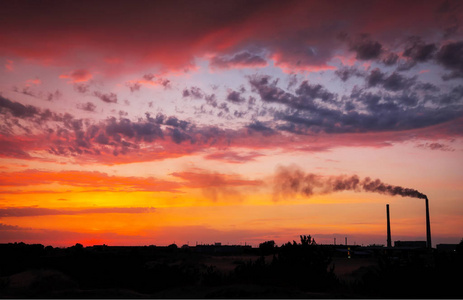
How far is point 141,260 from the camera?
31844 millimetres

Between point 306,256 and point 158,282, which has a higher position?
point 306,256

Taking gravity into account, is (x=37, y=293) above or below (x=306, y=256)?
below

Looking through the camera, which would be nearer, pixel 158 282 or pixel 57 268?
pixel 158 282

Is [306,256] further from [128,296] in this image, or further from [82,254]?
[82,254]

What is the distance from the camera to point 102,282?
28.5 metres

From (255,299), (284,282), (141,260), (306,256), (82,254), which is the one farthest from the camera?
(82,254)

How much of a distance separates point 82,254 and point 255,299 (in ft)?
73.1

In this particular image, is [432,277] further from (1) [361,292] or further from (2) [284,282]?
(2) [284,282]

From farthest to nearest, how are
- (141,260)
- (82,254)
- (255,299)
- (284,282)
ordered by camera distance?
(82,254) < (141,260) < (284,282) < (255,299)

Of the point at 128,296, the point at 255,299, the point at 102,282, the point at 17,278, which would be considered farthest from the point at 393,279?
the point at 17,278

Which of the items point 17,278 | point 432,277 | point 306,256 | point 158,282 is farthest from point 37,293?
point 432,277

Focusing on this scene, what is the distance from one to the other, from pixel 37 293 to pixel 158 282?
706cm

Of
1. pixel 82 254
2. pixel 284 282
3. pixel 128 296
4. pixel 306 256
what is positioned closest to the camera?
pixel 128 296

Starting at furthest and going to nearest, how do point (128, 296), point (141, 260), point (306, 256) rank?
point (141, 260)
point (306, 256)
point (128, 296)
